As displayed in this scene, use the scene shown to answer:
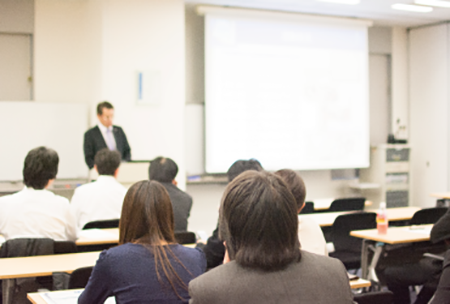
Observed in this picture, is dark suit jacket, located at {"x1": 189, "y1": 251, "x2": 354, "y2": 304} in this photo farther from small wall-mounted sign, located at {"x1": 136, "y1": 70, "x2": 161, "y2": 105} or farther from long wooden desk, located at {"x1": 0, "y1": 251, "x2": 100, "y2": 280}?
small wall-mounted sign, located at {"x1": 136, "y1": 70, "x2": 161, "y2": 105}

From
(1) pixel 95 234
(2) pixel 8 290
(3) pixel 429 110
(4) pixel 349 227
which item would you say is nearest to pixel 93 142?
(1) pixel 95 234

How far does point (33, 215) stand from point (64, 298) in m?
1.10

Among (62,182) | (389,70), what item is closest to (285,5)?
(389,70)

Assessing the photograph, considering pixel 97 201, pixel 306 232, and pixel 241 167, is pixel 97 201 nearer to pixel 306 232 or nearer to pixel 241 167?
pixel 241 167

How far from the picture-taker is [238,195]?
1319 mm

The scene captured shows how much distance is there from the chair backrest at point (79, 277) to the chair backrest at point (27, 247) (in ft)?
2.24

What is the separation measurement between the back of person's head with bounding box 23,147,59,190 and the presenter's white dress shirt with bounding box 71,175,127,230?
651mm

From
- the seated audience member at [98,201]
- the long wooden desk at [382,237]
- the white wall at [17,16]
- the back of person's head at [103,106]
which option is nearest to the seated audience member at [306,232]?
the long wooden desk at [382,237]

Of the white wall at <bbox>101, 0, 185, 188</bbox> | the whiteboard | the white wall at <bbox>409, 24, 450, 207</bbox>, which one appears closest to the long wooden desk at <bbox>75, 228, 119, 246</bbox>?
the white wall at <bbox>101, 0, 185, 188</bbox>

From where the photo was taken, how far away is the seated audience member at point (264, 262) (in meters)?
1.25

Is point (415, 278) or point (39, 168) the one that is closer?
point (39, 168)

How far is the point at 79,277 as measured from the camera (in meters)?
2.42

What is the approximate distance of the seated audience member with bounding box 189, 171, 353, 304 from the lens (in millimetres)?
1252

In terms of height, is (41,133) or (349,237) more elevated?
(41,133)
